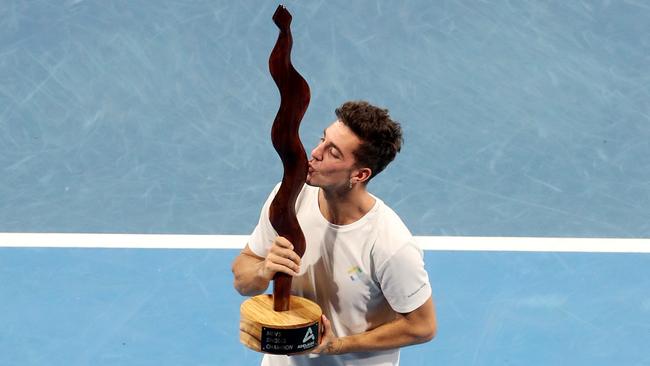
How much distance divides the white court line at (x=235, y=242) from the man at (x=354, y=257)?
10.4 ft

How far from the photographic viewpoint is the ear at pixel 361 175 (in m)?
4.04

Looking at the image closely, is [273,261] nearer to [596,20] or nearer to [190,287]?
[190,287]

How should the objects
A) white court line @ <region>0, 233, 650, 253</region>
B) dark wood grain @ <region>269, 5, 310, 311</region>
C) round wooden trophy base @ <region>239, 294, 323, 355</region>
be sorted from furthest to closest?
white court line @ <region>0, 233, 650, 253</region> → round wooden trophy base @ <region>239, 294, 323, 355</region> → dark wood grain @ <region>269, 5, 310, 311</region>

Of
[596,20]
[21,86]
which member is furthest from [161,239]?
[596,20]

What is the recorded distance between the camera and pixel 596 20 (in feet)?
28.8

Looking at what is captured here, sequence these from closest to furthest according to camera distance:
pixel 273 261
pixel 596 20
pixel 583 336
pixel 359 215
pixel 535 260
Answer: pixel 273 261 < pixel 359 215 < pixel 583 336 < pixel 535 260 < pixel 596 20

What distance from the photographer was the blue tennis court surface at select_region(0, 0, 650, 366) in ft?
22.3

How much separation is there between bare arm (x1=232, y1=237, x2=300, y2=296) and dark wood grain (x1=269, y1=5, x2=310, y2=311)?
0.04m

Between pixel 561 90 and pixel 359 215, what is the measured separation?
4.75 m

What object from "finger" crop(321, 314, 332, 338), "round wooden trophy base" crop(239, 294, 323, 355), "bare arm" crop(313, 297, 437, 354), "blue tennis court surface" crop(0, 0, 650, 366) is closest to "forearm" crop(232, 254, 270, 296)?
"round wooden trophy base" crop(239, 294, 323, 355)

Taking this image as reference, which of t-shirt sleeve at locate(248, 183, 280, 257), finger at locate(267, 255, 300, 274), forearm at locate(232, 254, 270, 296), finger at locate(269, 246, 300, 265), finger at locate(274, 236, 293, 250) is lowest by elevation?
forearm at locate(232, 254, 270, 296)

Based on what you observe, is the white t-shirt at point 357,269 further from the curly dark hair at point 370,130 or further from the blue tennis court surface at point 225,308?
the blue tennis court surface at point 225,308

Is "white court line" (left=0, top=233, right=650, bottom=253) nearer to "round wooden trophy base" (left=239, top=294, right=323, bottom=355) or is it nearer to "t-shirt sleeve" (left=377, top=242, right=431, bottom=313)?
"t-shirt sleeve" (left=377, top=242, right=431, bottom=313)

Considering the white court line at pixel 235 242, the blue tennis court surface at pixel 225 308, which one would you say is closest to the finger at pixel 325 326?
the blue tennis court surface at pixel 225 308
